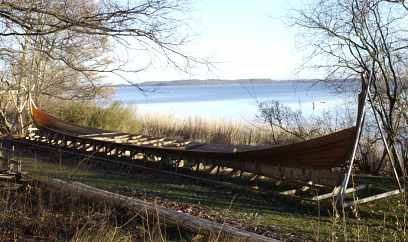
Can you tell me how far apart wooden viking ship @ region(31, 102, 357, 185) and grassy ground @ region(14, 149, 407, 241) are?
54cm

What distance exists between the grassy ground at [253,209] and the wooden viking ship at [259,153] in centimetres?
54

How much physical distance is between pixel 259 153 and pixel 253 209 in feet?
5.00

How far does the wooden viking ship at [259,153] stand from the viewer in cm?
725

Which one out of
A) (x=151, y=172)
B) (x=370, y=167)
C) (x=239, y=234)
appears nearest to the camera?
(x=239, y=234)

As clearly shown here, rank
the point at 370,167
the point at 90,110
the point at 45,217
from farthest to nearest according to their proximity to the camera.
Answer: the point at 90,110
the point at 370,167
the point at 45,217

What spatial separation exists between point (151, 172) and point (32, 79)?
617 cm

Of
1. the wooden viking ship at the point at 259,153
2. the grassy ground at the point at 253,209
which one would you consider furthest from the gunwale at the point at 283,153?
the grassy ground at the point at 253,209

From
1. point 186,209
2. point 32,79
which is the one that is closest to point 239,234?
point 186,209

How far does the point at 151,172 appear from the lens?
963cm

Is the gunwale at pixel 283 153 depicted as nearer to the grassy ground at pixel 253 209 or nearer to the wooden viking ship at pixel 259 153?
the wooden viking ship at pixel 259 153

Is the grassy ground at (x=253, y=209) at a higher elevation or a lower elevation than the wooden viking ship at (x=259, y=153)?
lower

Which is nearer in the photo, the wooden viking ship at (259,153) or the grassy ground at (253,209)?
the grassy ground at (253,209)

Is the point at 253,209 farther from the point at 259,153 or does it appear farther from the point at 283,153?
the point at 259,153

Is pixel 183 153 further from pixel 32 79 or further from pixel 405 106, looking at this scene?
pixel 32 79
